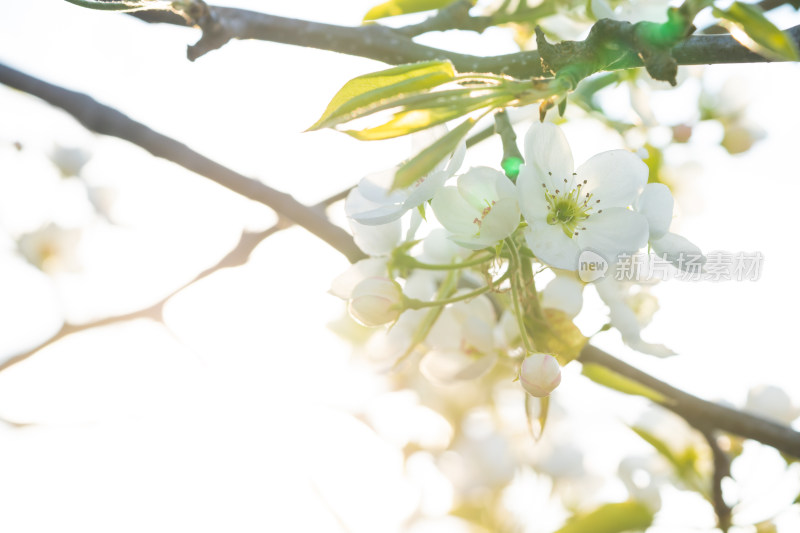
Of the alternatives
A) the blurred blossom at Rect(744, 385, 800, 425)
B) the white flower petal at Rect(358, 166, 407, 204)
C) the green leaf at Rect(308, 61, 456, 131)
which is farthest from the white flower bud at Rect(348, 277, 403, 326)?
the blurred blossom at Rect(744, 385, 800, 425)

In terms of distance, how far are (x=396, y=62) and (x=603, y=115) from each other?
44cm

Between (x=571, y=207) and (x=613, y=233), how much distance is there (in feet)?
0.15

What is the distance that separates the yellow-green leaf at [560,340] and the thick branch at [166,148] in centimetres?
28

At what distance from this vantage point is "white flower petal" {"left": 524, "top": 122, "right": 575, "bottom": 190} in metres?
0.53

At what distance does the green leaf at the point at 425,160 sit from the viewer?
39cm

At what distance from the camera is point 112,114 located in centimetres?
81

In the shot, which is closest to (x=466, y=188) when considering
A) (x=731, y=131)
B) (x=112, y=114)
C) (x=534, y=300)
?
(x=534, y=300)

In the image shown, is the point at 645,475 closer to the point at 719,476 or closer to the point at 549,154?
the point at 719,476

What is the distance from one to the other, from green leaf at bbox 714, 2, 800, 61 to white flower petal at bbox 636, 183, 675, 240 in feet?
0.51

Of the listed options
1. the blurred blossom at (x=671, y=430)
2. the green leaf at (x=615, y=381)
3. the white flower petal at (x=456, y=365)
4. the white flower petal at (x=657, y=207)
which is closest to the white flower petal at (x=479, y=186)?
the white flower petal at (x=657, y=207)

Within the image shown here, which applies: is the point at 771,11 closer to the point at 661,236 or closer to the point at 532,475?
the point at 661,236

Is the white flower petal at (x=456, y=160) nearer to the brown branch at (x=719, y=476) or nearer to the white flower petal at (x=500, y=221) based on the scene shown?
the white flower petal at (x=500, y=221)

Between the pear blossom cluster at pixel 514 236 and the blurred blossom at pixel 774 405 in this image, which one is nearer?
the pear blossom cluster at pixel 514 236

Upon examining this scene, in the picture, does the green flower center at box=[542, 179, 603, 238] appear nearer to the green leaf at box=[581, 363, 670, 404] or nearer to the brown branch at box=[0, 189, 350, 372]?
the green leaf at box=[581, 363, 670, 404]
